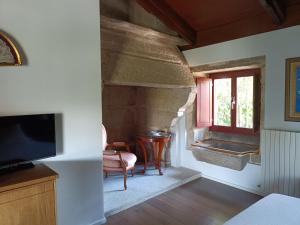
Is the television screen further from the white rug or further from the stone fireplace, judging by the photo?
the white rug

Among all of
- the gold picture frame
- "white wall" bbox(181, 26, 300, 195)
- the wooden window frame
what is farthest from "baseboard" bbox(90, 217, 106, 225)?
the wooden window frame

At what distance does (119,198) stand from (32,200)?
152 cm

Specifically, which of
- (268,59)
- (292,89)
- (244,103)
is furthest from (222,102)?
(292,89)

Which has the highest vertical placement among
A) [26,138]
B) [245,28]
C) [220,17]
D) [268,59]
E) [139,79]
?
[220,17]

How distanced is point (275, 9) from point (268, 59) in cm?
60

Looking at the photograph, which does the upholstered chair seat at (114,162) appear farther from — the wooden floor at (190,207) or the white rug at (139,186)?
the wooden floor at (190,207)

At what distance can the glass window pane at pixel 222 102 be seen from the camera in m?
3.91

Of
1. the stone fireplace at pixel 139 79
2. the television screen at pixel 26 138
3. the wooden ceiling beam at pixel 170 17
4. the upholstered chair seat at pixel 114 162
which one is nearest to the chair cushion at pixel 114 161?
the upholstered chair seat at pixel 114 162

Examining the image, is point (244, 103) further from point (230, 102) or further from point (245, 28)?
point (245, 28)

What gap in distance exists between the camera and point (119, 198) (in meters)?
2.97

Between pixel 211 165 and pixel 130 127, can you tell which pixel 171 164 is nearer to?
pixel 211 165

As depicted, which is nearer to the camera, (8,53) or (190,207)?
(8,53)

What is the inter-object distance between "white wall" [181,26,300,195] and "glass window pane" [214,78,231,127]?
2.03ft

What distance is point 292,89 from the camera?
9.05 feet
